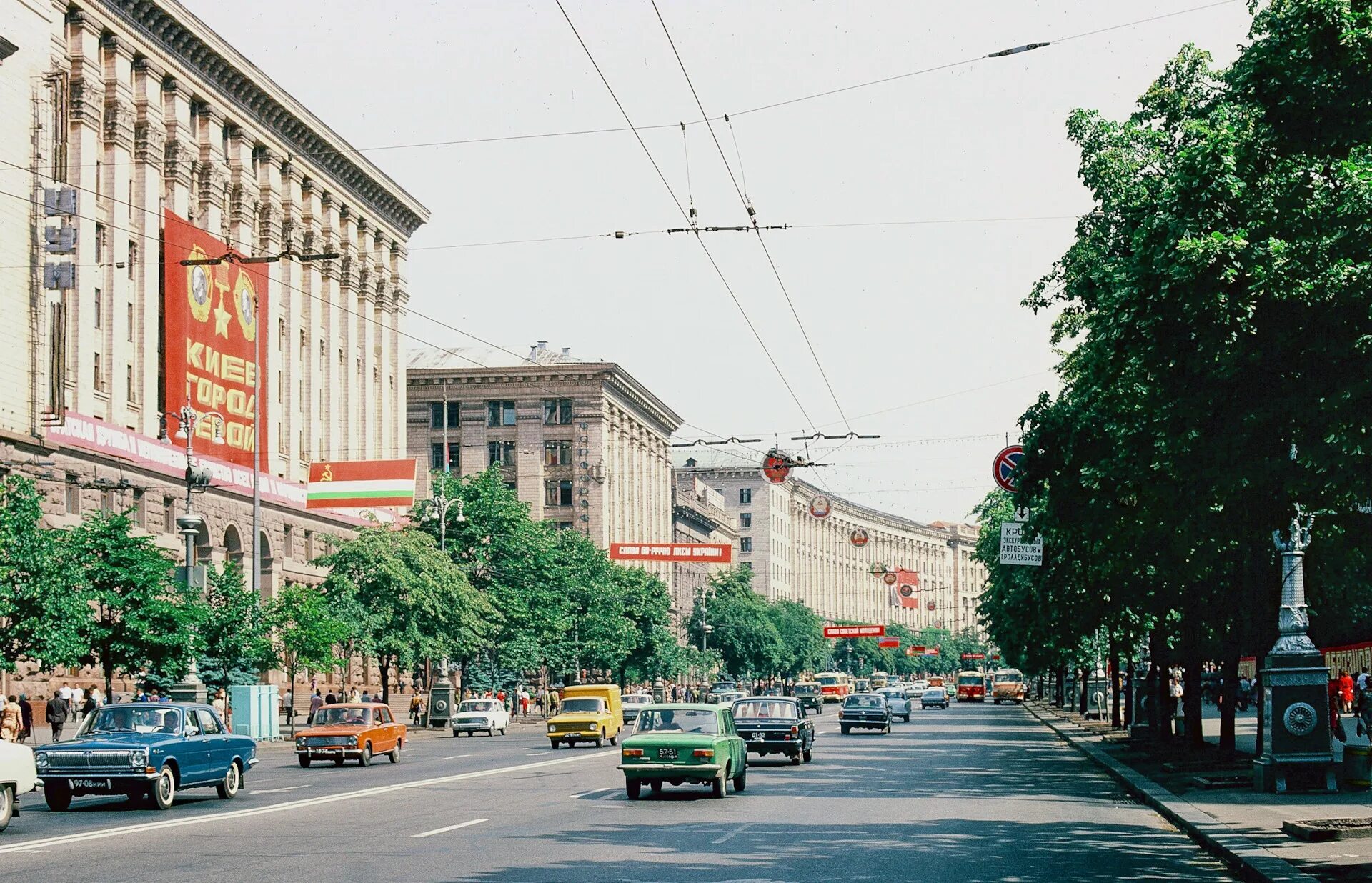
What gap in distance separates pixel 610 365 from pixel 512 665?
4276cm

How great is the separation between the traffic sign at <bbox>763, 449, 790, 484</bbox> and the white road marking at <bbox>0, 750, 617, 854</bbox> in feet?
66.7

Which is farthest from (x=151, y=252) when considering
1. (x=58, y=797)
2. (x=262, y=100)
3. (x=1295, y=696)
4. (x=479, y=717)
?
(x=1295, y=696)

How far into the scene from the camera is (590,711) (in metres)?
50.3

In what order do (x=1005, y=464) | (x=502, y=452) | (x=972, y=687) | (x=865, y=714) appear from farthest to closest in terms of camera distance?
(x=972, y=687), (x=502, y=452), (x=865, y=714), (x=1005, y=464)

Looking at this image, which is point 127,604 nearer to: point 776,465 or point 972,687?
point 776,465

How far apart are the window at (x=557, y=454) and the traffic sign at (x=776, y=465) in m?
61.7

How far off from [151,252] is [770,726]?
3284cm

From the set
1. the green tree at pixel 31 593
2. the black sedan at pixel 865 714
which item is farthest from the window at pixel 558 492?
the green tree at pixel 31 593

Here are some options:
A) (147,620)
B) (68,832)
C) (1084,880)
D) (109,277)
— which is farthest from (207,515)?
(1084,880)

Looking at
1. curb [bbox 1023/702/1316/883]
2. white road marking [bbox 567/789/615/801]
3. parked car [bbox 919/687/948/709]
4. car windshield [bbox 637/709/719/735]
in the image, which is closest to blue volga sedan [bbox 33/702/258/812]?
white road marking [bbox 567/789/615/801]

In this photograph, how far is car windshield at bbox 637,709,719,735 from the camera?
26.2 metres

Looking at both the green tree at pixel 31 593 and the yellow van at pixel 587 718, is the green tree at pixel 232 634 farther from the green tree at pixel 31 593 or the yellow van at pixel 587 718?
the yellow van at pixel 587 718

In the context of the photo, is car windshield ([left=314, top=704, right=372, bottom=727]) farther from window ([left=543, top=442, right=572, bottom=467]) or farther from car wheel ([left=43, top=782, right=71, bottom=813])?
window ([left=543, top=442, right=572, bottom=467])

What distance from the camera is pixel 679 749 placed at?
2589cm
